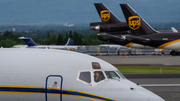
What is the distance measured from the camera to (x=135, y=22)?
5966 centimetres

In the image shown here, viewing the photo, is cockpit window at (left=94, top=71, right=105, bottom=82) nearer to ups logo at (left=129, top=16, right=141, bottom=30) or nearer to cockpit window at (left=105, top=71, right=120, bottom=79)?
cockpit window at (left=105, top=71, right=120, bottom=79)

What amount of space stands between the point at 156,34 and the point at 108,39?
12733mm

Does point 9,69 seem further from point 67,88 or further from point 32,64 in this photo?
point 67,88

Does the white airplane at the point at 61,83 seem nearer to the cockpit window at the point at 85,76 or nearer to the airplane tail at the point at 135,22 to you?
the cockpit window at the point at 85,76

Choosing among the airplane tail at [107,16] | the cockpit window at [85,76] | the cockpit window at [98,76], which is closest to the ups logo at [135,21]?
the airplane tail at [107,16]

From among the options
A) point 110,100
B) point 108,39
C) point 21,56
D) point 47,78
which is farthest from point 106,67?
point 108,39

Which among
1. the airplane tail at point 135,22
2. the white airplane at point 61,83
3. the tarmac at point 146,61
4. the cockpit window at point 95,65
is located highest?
the airplane tail at point 135,22

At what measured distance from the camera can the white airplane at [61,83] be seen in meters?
11.5

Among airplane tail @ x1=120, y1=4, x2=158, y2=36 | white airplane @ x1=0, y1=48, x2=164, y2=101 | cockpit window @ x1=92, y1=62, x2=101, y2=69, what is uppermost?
airplane tail @ x1=120, y1=4, x2=158, y2=36

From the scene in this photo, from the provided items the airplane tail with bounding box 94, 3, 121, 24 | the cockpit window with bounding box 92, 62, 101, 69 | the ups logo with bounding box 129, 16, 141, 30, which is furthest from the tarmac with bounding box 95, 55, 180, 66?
the cockpit window with bounding box 92, 62, 101, 69

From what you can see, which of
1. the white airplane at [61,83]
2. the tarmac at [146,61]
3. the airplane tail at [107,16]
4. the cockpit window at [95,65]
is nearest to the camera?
the white airplane at [61,83]

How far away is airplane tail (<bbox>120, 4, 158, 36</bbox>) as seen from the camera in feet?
195

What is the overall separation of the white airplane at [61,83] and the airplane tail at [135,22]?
48517mm

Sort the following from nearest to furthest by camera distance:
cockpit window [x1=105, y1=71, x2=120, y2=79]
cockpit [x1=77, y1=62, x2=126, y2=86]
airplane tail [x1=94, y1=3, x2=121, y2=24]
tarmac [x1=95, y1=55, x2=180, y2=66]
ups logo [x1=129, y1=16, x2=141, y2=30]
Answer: cockpit [x1=77, y1=62, x2=126, y2=86] < cockpit window [x1=105, y1=71, x2=120, y2=79] < tarmac [x1=95, y1=55, x2=180, y2=66] < ups logo [x1=129, y1=16, x2=141, y2=30] < airplane tail [x1=94, y1=3, x2=121, y2=24]
